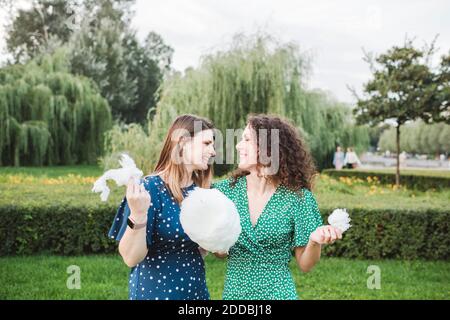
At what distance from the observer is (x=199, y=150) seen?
2.09m

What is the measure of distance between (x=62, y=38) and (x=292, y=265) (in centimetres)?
1902

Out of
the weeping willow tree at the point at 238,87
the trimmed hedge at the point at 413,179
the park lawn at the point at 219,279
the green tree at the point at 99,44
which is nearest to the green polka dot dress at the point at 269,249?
the park lawn at the point at 219,279

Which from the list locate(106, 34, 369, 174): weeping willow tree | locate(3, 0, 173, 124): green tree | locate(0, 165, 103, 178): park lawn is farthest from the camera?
locate(3, 0, 173, 124): green tree

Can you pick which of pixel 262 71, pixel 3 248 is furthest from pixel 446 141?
pixel 3 248

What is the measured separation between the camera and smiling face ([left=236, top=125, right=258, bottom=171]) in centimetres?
217

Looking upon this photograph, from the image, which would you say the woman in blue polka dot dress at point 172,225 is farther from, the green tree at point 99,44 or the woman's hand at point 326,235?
the green tree at point 99,44

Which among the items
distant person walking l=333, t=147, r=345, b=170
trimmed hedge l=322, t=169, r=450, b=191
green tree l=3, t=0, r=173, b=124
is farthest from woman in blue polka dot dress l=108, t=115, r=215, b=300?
green tree l=3, t=0, r=173, b=124

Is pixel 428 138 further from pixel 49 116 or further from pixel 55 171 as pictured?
pixel 55 171

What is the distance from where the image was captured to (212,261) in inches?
230

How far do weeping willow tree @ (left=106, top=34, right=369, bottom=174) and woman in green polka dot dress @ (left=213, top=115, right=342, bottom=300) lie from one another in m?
7.69

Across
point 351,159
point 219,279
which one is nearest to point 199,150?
point 219,279

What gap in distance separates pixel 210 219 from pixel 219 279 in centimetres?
348

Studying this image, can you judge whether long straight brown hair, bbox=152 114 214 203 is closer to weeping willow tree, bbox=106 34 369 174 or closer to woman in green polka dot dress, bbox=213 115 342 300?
woman in green polka dot dress, bbox=213 115 342 300
